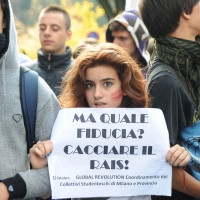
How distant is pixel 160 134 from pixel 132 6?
109 inches

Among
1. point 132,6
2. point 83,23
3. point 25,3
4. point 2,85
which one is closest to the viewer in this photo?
point 2,85

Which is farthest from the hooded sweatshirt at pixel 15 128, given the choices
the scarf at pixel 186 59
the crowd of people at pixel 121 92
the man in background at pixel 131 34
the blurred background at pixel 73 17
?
the blurred background at pixel 73 17

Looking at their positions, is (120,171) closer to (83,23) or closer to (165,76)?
(165,76)

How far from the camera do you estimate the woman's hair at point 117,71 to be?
3613 millimetres

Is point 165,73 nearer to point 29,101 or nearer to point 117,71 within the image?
point 117,71

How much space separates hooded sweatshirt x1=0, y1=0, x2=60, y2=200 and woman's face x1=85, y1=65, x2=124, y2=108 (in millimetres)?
326

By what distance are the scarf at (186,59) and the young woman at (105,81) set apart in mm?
234

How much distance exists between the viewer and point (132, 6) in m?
5.88

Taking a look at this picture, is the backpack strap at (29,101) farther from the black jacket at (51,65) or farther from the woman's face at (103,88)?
the black jacket at (51,65)

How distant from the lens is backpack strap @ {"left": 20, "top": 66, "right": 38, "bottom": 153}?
316 cm

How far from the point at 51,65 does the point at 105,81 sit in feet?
9.64

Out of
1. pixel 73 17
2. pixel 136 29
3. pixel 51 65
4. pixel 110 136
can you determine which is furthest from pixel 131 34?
pixel 73 17

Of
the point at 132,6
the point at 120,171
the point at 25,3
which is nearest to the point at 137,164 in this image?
the point at 120,171

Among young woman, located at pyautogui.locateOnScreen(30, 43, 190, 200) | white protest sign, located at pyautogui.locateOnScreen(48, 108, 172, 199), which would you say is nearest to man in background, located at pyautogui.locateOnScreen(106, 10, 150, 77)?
young woman, located at pyautogui.locateOnScreen(30, 43, 190, 200)
